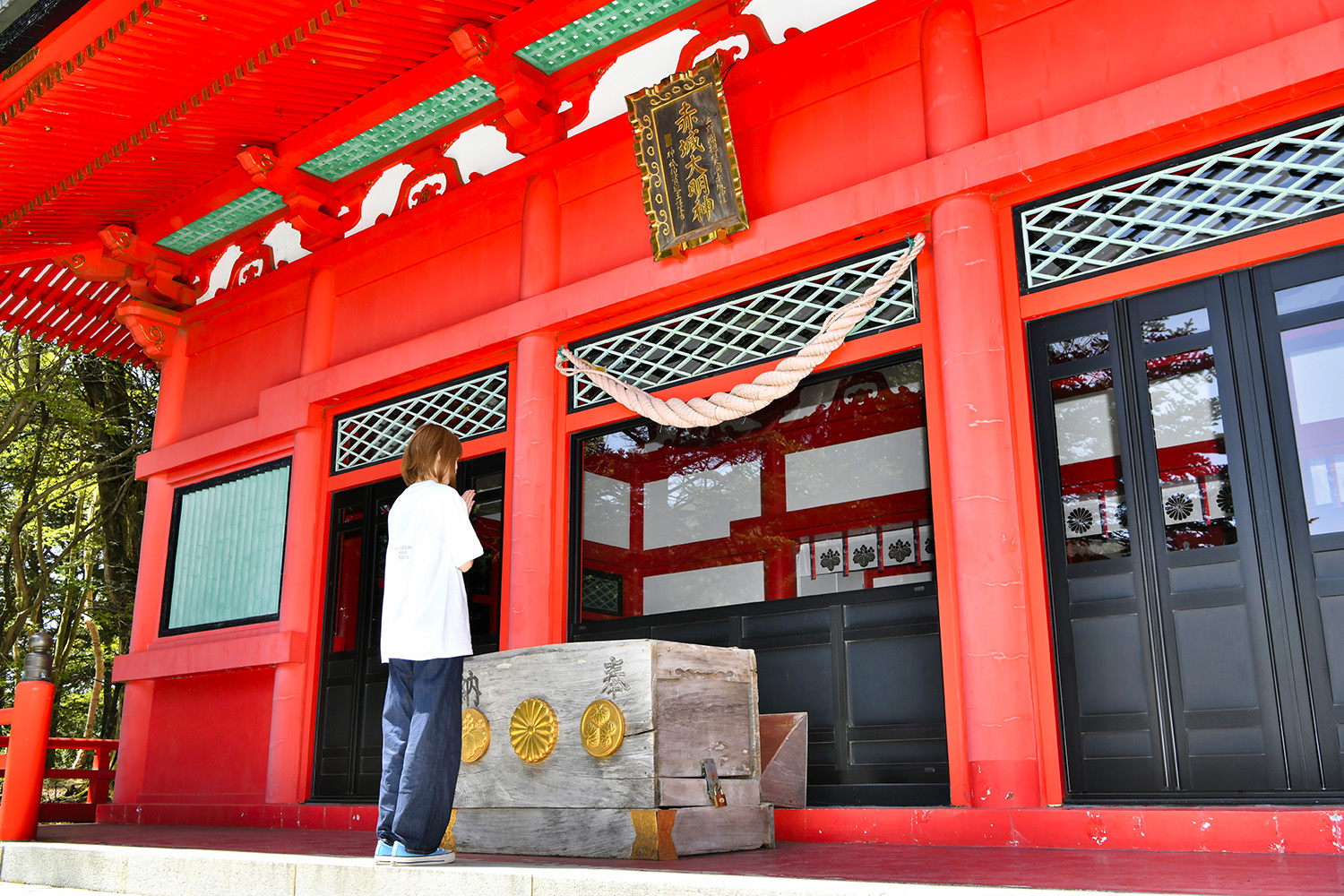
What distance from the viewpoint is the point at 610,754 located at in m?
3.41

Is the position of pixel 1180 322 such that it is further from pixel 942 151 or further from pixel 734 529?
pixel 734 529

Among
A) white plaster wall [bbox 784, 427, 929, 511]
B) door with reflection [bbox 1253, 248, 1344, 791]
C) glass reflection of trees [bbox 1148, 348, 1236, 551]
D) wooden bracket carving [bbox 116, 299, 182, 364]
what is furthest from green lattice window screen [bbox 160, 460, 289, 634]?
door with reflection [bbox 1253, 248, 1344, 791]

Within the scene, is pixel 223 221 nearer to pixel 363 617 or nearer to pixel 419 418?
pixel 419 418

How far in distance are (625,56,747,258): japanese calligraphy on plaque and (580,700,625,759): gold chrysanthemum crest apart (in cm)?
254

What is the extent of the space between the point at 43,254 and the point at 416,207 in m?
2.97

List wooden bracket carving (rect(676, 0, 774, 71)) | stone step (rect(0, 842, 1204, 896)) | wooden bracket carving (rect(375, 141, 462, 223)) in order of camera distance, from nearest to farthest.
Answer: stone step (rect(0, 842, 1204, 896)) < wooden bracket carving (rect(676, 0, 774, 71)) < wooden bracket carving (rect(375, 141, 462, 223))

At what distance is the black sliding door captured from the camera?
11.8ft

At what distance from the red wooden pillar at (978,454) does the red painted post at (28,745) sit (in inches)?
174

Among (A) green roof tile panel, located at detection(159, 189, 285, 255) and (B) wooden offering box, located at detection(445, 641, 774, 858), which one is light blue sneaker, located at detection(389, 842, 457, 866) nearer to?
(B) wooden offering box, located at detection(445, 641, 774, 858)

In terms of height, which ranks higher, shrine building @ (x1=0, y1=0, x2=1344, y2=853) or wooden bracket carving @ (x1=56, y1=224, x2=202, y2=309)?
wooden bracket carving @ (x1=56, y1=224, x2=202, y2=309)

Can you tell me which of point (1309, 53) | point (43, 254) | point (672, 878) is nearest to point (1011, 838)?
point (672, 878)

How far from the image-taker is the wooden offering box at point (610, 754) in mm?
3357

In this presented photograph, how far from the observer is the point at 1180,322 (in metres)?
4.03

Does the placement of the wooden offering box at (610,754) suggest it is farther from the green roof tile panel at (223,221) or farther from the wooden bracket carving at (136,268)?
the wooden bracket carving at (136,268)
